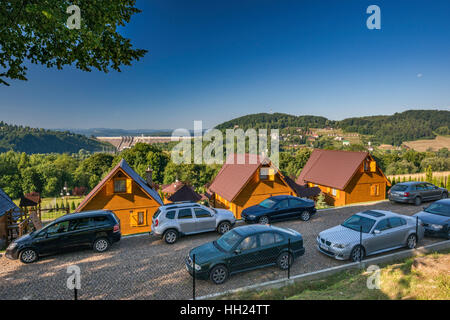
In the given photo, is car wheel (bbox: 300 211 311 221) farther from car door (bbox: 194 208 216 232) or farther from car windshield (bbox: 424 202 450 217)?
car windshield (bbox: 424 202 450 217)

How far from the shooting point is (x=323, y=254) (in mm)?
9938

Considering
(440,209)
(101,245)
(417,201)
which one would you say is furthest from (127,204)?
(417,201)

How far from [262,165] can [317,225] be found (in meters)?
9.97

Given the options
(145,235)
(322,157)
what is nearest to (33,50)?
(145,235)

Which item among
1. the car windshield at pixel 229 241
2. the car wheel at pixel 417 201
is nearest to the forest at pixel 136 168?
the car wheel at pixel 417 201

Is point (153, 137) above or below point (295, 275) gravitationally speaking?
above

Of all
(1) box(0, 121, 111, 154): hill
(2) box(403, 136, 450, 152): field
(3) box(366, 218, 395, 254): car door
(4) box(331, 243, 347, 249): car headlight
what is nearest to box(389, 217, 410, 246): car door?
(3) box(366, 218, 395, 254): car door

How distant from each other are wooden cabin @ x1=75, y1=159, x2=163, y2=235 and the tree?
12.3 meters

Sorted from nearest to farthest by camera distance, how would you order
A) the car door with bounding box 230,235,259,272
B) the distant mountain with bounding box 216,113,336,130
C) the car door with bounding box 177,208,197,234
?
the car door with bounding box 230,235,259,272, the car door with bounding box 177,208,197,234, the distant mountain with bounding box 216,113,336,130

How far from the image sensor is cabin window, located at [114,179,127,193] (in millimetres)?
21172

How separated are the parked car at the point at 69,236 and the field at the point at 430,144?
365 feet
